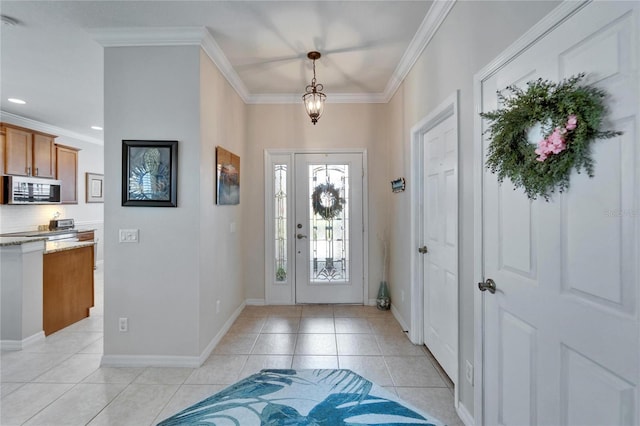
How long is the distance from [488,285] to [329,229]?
2621 mm

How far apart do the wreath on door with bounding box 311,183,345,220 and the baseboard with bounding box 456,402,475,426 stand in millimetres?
2585

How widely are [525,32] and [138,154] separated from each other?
9.09 feet

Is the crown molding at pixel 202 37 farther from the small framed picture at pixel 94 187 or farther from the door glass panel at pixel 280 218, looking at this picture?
the small framed picture at pixel 94 187

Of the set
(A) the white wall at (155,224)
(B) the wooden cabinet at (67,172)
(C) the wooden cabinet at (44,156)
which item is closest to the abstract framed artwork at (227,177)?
(A) the white wall at (155,224)

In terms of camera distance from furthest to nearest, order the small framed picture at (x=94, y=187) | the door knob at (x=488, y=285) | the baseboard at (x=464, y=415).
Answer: the small framed picture at (x=94, y=187) < the baseboard at (x=464, y=415) < the door knob at (x=488, y=285)

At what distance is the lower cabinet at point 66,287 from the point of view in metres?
3.20

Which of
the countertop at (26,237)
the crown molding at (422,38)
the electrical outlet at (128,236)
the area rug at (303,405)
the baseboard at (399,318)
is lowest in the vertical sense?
the area rug at (303,405)

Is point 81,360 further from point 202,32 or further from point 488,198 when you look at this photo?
point 488,198

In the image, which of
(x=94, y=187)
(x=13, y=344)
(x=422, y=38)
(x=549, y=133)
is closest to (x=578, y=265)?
(x=549, y=133)

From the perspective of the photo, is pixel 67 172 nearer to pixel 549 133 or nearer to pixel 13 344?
pixel 13 344

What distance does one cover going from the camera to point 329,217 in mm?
4125

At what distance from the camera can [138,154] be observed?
8.47ft

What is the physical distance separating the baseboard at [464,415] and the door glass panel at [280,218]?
8.57ft

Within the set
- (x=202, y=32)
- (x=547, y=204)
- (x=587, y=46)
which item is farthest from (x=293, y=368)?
(x=202, y=32)
